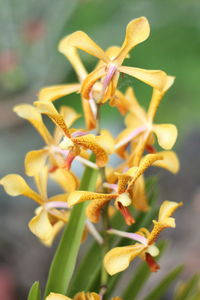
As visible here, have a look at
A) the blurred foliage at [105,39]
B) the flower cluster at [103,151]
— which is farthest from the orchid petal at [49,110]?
the blurred foliage at [105,39]

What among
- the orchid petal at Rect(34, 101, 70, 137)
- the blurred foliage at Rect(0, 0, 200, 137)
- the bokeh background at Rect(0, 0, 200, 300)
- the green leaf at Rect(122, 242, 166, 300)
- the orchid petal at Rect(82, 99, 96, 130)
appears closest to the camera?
the orchid petal at Rect(34, 101, 70, 137)

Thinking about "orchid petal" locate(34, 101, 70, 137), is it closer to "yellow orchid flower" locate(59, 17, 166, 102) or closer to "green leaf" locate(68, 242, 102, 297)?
"yellow orchid flower" locate(59, 17, 166, 102)

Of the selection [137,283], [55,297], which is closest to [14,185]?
[55,297]

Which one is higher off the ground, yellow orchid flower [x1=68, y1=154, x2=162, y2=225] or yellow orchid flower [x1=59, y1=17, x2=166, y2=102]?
yellow orchid flower [x1=59, y1=17, x2=166, y2=102]

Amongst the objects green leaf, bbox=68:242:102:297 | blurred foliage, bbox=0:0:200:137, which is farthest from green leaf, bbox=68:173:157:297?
blurred foliage, bbox=0:0:200:137

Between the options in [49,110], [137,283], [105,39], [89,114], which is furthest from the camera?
[105,39]

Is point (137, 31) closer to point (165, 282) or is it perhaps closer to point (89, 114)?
point (89, 114)

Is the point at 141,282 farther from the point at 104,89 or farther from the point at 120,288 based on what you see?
the point at 120,288
